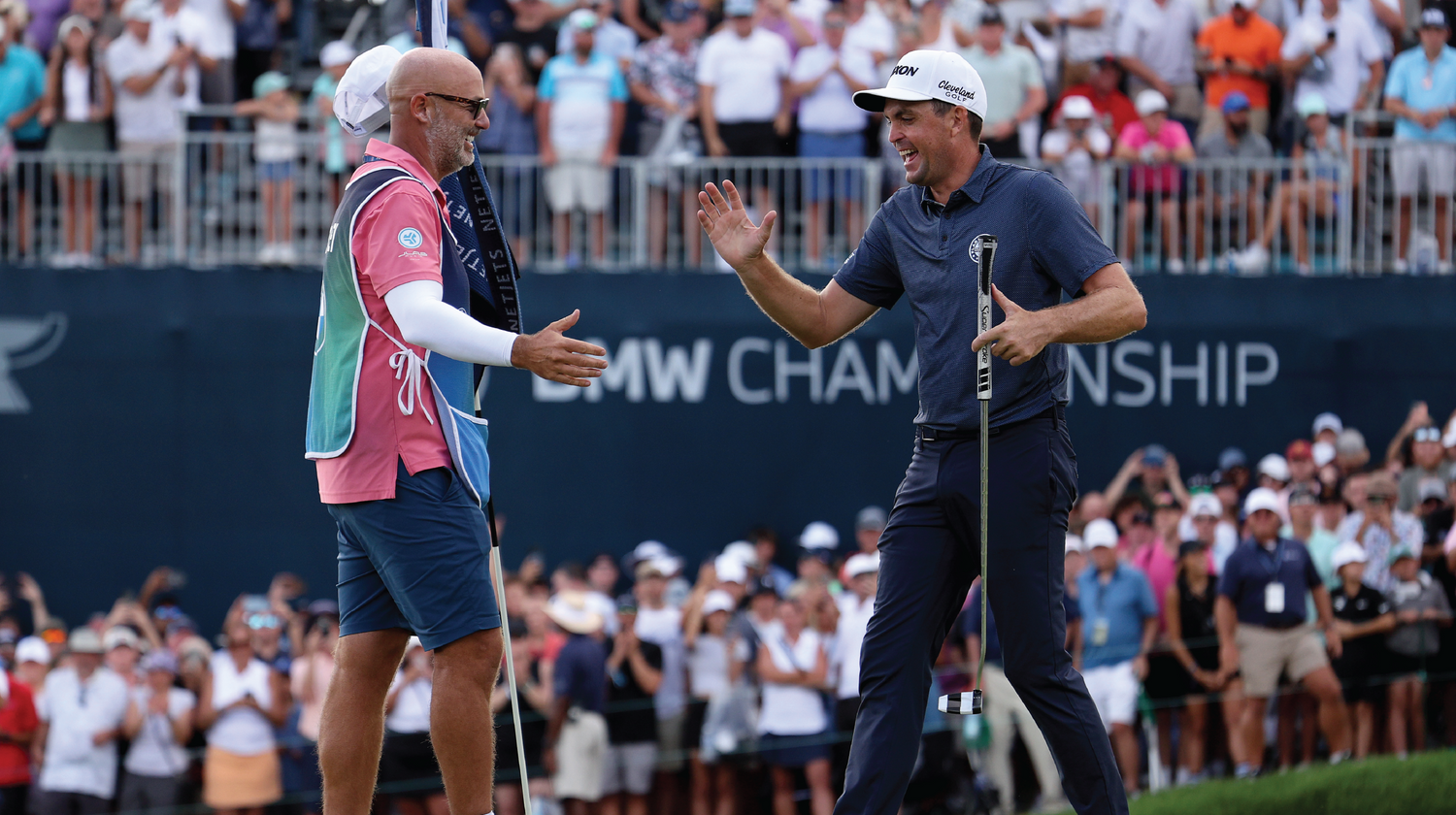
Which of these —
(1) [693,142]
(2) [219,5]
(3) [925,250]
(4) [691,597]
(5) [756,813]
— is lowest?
(5) [756,813]

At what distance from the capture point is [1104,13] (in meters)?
13.8

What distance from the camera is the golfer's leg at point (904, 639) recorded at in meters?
4.72

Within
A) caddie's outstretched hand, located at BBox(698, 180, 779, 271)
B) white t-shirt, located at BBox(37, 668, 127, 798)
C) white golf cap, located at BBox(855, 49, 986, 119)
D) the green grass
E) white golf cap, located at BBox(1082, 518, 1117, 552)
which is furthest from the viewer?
white golf cap, located at BBox(1082, 518, 1117, 552)

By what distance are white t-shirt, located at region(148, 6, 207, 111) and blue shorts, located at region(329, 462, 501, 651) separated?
9.48 m

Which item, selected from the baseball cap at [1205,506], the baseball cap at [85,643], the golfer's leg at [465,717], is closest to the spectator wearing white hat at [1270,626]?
the baseball cap at [1205,506]

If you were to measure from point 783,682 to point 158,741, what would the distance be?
11.3ft

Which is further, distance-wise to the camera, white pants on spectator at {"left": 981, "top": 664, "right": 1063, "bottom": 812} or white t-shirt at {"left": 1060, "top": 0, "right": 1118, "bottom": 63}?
white t-shirt at {"left": 1060, "top": 0, "right": 1118, "bottom": 63}

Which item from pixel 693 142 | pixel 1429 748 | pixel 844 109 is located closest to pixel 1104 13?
pixel 844 109

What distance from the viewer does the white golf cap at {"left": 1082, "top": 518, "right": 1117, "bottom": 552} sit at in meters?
10.6

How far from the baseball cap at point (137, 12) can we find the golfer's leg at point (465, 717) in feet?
32.4

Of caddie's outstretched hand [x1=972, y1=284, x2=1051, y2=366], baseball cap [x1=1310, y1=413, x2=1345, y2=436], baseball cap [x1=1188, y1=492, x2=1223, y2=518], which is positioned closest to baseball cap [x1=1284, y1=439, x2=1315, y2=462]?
baseball cap [x1=1310, y1=413, x2=1345, y2=436]

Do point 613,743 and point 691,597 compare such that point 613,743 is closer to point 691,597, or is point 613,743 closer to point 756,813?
point 756,813

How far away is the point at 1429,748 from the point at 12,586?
30.6 feet

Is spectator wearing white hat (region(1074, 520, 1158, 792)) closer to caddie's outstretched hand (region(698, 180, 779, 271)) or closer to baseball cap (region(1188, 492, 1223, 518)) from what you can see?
baseball cap (region(1188, 492, 1223, 518))
